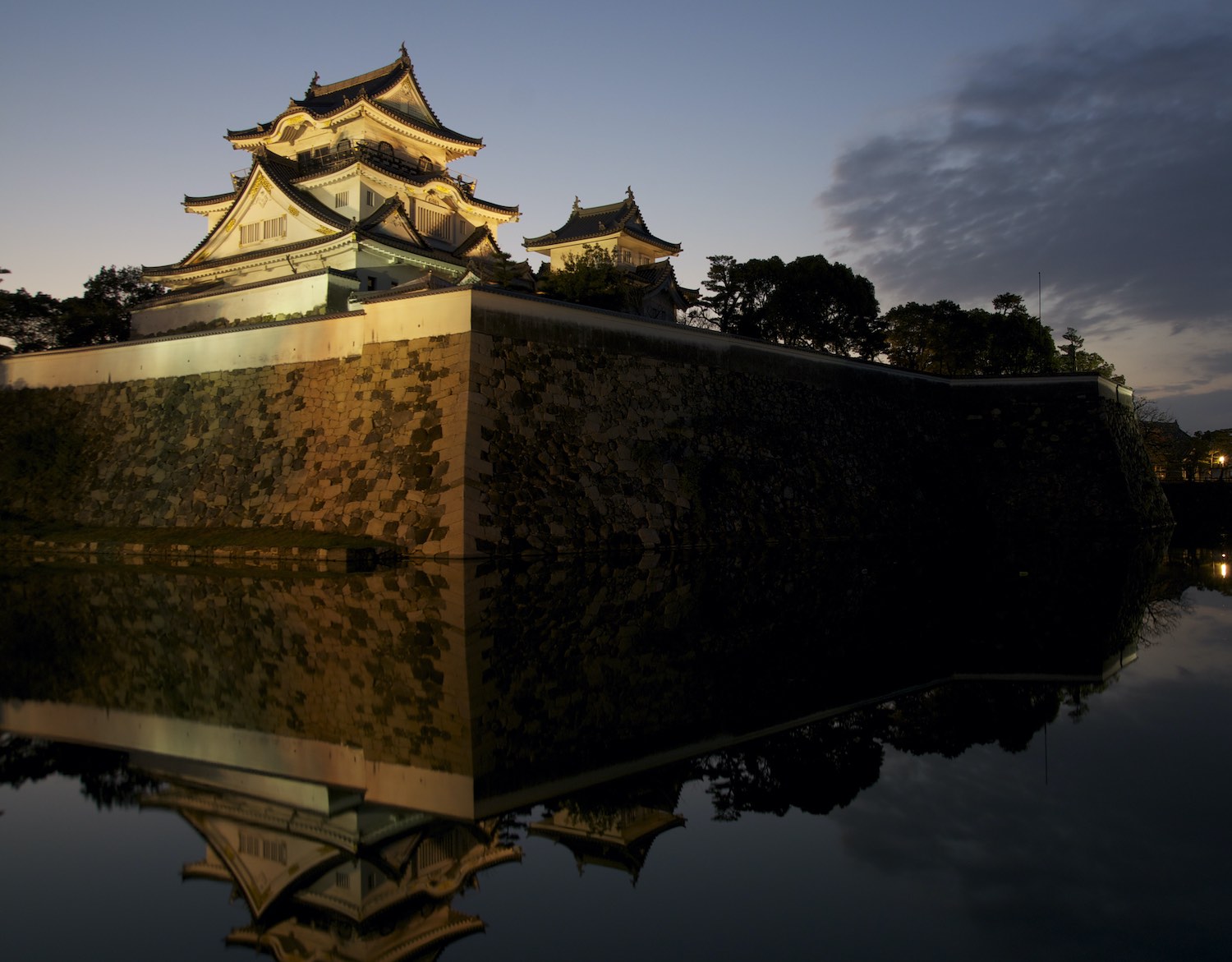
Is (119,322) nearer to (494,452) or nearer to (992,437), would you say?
(494,452)

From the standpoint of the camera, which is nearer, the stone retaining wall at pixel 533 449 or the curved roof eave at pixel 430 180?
the stone retaining wall at pixel 533 449

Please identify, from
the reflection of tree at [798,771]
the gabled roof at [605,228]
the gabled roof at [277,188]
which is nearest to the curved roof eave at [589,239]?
the gabled roof at [605,228]

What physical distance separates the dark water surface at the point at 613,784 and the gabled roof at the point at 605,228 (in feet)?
78.8

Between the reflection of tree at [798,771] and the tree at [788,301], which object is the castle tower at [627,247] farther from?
the reflection of tree at [798,771]

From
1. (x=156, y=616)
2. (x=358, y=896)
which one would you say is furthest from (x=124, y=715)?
(x=156, y=616)

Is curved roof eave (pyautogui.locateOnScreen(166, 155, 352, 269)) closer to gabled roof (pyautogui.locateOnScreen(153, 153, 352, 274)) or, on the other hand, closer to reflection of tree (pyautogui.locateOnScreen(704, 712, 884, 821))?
gabled roof (pyautogui.locateOnScreen(153, 153, 352, 274))

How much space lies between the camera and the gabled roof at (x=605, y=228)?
3141 centimetres

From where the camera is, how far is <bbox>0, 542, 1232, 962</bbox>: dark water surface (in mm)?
3158

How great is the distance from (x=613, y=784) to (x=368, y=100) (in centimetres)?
2627

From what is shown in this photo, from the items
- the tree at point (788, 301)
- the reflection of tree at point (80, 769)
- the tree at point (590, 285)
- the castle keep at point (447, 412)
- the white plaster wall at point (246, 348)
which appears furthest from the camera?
the tree at point (788, 301)

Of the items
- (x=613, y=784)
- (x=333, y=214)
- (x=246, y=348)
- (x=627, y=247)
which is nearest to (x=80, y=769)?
(x=613, y=784)

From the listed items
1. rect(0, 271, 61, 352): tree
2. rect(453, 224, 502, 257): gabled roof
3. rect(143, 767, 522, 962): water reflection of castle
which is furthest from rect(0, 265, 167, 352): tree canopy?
rect(143, 767, 522, 962): water reflection of castle

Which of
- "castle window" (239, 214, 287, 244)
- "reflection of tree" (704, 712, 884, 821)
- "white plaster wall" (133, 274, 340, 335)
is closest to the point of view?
"reflection of tree" (704, 712, 884, 821)

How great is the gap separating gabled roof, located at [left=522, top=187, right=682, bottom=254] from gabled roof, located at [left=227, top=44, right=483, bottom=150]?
13.6 feet
